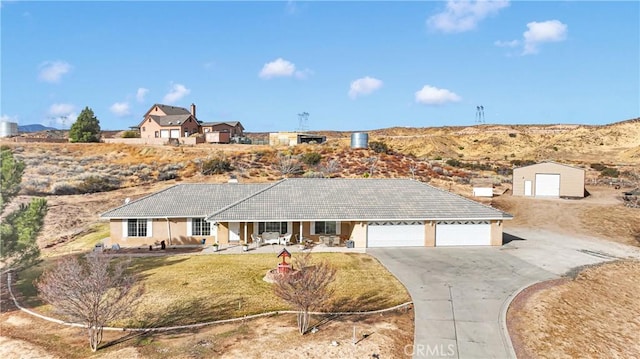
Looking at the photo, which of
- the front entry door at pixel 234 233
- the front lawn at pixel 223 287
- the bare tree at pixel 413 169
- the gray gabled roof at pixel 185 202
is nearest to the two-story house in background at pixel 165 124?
the bare tree at pixel 413 169

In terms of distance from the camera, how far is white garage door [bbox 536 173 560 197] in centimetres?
5203

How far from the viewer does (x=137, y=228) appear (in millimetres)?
31812

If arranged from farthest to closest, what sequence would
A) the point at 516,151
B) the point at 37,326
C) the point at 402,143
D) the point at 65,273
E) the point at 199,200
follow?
1. the point at 402,143
2. the point at 516,151
3. the point at 199,200
4. the point at 37,326
5. the point at 65,273

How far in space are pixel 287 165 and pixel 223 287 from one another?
41.3m

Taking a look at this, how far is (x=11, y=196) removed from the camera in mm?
26062

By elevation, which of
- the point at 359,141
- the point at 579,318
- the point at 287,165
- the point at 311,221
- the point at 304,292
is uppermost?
the point at 359,141

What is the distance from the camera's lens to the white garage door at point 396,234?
31.3 metres

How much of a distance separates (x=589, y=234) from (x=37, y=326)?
38.3 meters

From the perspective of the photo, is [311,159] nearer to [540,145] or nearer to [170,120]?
[170,120]

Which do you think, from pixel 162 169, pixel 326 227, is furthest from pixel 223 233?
pixel 162 169

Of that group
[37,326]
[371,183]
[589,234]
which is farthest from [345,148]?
[37,326]

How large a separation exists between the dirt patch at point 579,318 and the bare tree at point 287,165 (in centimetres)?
4149

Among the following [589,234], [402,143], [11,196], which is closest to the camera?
[11,196]

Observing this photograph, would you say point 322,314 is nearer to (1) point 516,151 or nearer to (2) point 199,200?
(2) point 199,200
